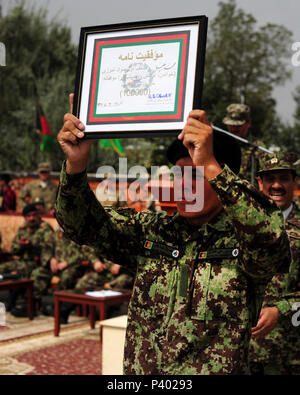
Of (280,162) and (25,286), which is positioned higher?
(280,162)

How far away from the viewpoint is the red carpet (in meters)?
5.89

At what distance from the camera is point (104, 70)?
213 centimetres

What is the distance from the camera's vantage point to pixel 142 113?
2.01 metres

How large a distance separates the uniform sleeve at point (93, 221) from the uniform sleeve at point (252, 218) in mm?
588

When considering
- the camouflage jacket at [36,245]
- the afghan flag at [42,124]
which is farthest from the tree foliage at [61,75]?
the camouflage jacket at [36,245]

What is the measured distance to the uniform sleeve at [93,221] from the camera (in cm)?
213

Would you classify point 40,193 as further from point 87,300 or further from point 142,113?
point 142,113

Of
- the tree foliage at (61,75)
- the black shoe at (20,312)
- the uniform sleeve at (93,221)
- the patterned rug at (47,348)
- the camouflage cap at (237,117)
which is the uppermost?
the tree foliage at (61,75)

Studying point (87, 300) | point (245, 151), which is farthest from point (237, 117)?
point (87, 300)

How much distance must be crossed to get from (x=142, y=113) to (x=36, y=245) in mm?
7618

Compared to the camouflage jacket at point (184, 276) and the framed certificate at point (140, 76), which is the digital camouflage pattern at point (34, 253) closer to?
the camouflage jacket at point (184, 276)

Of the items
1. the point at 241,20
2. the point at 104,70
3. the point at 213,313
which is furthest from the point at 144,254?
the point at 241,20
